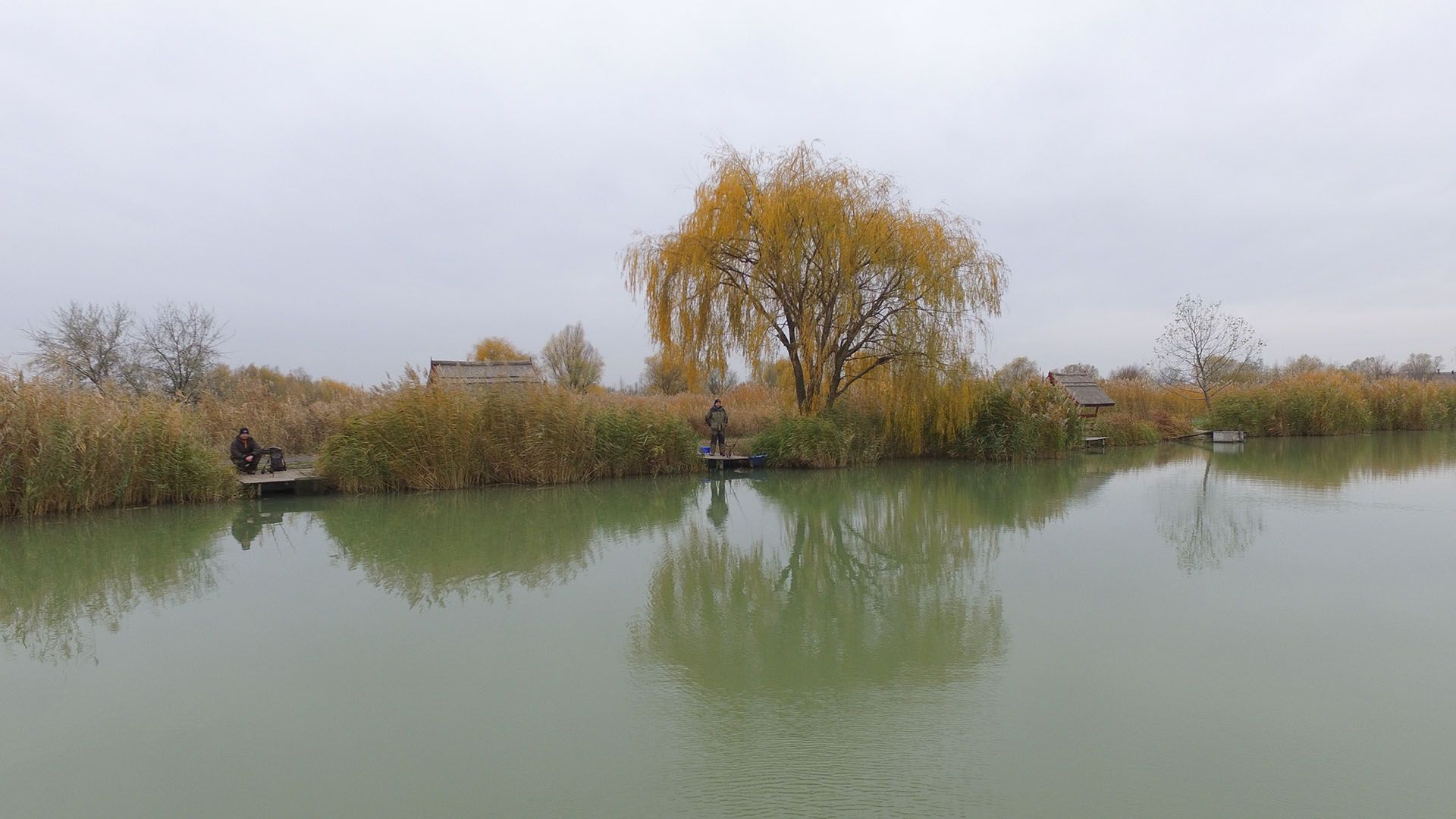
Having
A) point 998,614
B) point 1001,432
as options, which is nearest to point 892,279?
point 1001,432

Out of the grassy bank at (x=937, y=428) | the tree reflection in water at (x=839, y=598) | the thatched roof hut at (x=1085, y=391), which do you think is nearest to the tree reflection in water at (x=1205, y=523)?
the tree reflection in water at (x=839, y=598)

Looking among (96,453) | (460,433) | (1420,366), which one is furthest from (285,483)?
(1420,366)

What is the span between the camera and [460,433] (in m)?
12.1

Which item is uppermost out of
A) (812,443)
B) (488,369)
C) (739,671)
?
(488,369)

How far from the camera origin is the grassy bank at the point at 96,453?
9289 mm

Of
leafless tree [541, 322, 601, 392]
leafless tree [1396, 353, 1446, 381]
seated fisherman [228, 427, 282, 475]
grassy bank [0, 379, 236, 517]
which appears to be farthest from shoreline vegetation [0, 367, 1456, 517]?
leafless tree [1396, 353, 1446, 381]

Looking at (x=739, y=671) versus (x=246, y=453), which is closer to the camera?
(x=739, y=671)

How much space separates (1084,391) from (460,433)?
18228mm

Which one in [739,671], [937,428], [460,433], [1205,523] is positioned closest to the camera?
[739,671]

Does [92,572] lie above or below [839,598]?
above

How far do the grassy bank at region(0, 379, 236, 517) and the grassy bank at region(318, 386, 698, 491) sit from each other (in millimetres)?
1766

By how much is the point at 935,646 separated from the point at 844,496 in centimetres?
686

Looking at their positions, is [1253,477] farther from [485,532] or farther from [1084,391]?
[485,532]

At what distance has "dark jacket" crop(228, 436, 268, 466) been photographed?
40.0 ft
